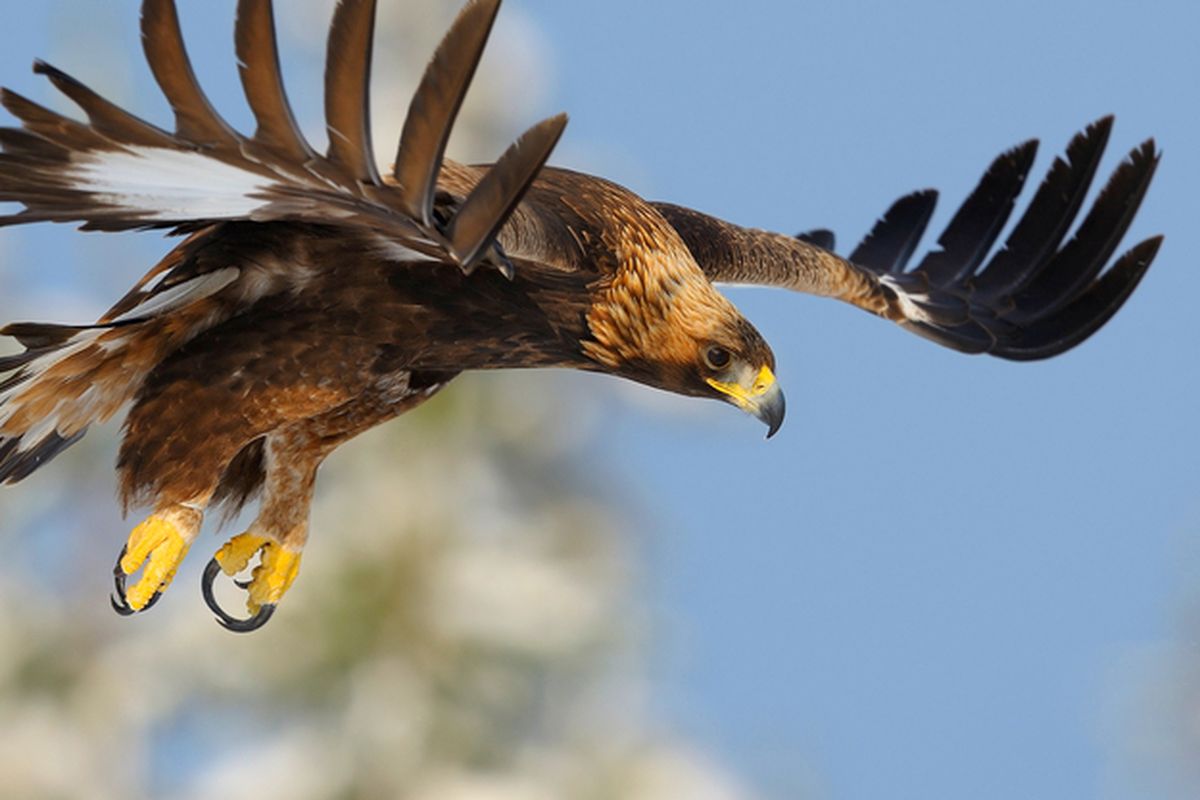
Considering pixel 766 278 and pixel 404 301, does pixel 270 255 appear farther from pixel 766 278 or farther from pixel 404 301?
pixel 766 278

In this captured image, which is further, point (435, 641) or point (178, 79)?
point (435, 641)

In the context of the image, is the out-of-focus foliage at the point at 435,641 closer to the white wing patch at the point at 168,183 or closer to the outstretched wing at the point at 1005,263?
the outstretched wing at the point at 1005,263

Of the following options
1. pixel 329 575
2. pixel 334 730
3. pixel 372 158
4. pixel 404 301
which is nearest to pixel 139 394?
pixel 404 301

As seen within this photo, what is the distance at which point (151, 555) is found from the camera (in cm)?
466

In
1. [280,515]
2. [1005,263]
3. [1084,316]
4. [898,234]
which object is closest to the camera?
[280,515]

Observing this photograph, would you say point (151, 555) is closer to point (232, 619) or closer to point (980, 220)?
point (232, 619)

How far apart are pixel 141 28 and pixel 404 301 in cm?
109

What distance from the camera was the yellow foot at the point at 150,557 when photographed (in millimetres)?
4641

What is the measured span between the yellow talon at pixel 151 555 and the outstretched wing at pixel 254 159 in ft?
3.70

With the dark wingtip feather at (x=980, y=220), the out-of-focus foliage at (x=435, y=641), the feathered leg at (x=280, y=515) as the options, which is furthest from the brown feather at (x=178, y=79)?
the out-of-focus foliage at (x=435, y=641)

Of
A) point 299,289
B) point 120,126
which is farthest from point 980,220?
point 120,126

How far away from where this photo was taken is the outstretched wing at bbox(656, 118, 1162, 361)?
6020mm

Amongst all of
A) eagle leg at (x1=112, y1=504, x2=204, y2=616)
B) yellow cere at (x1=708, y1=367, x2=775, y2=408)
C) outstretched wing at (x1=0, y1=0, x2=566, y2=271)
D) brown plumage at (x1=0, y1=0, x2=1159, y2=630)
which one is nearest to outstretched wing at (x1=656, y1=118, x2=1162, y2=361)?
brown plumage at (x1=0, y1=0, x2=1159, y2=630)

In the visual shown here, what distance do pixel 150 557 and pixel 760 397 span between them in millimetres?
1505
